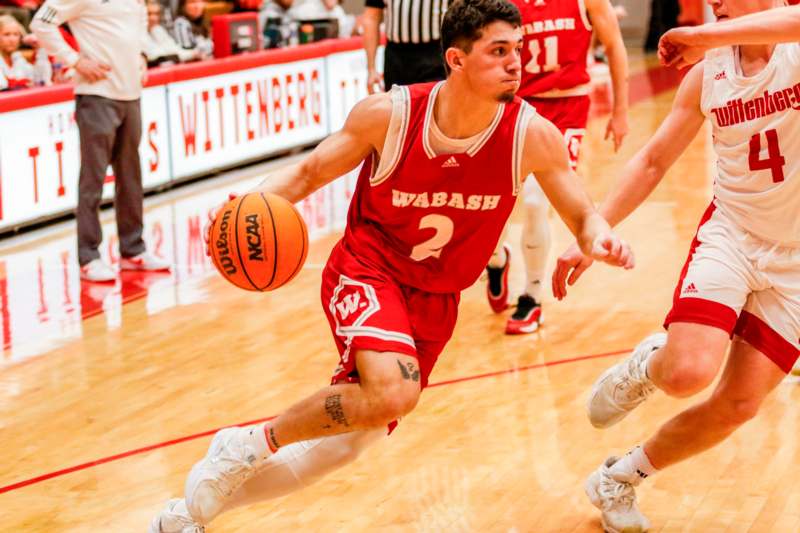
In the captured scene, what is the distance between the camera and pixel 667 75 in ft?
68.0

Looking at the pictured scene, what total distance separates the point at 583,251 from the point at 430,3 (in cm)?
390

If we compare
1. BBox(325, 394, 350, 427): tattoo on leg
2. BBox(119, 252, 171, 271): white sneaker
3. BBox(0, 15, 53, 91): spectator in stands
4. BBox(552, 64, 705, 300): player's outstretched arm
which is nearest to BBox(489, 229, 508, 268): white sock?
BBox(119, 252, 171, 271): white sneaker

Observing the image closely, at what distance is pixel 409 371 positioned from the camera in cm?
407

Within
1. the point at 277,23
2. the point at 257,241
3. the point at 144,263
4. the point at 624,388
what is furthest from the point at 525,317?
the point at 277,23

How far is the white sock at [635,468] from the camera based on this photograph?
4.47 metres

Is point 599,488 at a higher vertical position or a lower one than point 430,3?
lower

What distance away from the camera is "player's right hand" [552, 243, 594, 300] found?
4363mm

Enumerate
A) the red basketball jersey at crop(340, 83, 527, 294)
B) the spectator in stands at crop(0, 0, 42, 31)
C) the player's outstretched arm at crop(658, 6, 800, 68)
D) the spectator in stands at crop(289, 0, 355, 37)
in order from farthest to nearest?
the spectator in stands at crop(289, 0, 355, 37) < the spectator in stands at crop(0, 0, 42, 31) < the red basketball jersey at crop(340, 83, 527, 294) < the player's outstretched arm at crop(658, 6, 800, 68)

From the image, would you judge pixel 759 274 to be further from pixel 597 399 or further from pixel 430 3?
pixel 430 3

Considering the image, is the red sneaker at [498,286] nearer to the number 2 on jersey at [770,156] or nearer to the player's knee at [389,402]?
the number 2 on jersey at [770,156]

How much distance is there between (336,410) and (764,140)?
61.3 inches

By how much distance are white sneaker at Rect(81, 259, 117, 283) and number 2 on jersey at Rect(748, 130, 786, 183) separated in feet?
16.9

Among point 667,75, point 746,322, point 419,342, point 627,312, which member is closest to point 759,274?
point 746,322

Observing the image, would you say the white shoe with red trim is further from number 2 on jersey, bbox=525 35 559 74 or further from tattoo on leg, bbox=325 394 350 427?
tattoo on leg, bbox=325 394 350 427
